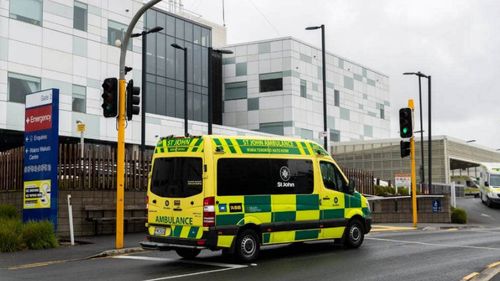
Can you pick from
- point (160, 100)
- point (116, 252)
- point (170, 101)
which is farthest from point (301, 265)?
point (170, 101)

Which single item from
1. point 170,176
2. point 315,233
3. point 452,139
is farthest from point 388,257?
point 452,139

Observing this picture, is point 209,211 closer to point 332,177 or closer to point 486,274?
point 332,177

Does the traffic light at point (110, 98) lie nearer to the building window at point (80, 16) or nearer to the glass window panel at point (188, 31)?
the building window at point (80, 16)

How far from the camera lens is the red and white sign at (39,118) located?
60.3 ft

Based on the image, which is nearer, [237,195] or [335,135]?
[237,195]

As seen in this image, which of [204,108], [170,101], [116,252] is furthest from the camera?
[204,108]

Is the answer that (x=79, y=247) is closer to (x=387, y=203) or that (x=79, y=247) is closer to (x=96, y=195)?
(x=96, y=195)

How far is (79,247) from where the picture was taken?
16.5m

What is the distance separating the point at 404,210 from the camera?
96.7 feet

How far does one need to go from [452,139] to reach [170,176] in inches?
2739

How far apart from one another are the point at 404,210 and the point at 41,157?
57.1ft

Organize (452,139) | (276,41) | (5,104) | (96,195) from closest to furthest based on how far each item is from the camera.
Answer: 1. (96,195)
2. (5,104)
3. (276,41)
4. (452,139)

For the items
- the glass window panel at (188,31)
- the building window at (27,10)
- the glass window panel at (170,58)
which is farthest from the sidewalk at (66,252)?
the glass window panel at (188,31)

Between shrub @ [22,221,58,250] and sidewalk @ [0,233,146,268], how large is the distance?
332mm
